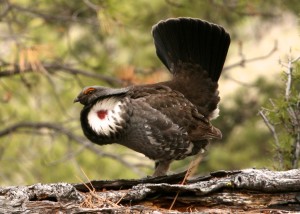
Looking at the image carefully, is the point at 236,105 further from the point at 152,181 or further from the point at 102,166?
the point at 152,181

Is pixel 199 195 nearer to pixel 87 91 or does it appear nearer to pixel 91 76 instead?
pixel 87 91

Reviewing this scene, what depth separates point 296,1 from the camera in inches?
345

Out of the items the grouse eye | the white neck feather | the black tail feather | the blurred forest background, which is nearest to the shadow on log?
the white neck feather

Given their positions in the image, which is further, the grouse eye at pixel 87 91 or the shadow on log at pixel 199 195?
the grouse eye at pixel 87 91

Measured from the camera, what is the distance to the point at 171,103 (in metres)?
5.73

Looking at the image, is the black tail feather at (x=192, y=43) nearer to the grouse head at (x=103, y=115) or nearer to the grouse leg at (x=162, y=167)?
the grouse head at (x=103, y=115)

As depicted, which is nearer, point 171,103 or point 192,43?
point 171,103

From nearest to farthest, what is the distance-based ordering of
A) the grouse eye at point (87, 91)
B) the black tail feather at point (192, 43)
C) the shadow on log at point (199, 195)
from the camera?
the shadow on log at point (199, 195)
the grouse eye at point (87, 91)
the black tail feather at point (192, 43)

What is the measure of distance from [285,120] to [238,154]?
5.43 meters

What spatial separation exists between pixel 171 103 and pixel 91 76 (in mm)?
2443

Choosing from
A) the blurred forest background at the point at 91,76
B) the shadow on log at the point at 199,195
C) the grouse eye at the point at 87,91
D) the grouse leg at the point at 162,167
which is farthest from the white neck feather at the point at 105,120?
the blurred forest background at the point at 91,76

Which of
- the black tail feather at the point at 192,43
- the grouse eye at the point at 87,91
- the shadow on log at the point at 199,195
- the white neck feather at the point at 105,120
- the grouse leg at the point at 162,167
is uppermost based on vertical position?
the black tail feather at the point at 192,43

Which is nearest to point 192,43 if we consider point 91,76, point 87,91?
point 87,91

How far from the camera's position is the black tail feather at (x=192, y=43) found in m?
5.89
